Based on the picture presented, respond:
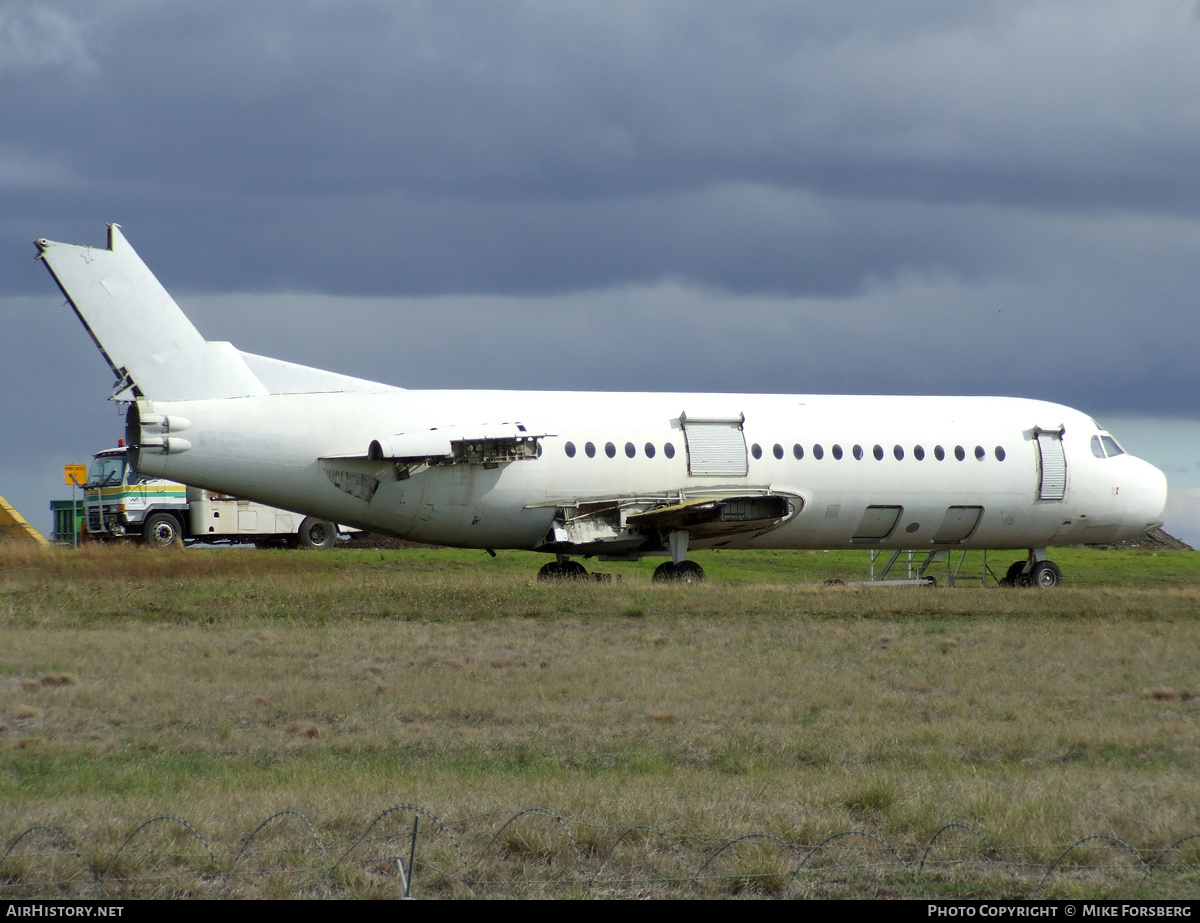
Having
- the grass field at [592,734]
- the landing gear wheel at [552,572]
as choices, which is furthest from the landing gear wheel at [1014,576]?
the landing gear wheel at [552,572]

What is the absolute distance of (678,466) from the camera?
29.8 metres

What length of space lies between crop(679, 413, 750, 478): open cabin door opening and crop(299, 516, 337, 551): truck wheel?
24.5 meters

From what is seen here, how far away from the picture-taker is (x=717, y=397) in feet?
103

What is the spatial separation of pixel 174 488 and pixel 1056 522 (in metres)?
30.1

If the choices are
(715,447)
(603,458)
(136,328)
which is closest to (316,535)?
(603,458)

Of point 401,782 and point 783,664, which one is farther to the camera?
point 783,664

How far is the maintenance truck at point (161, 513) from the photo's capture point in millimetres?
48094

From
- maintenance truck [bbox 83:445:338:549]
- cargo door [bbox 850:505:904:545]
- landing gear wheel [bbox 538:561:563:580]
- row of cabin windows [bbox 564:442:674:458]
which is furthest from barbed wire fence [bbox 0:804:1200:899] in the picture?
maintenance truck [bbox 83:445:338:549]

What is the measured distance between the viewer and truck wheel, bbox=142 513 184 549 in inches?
1885

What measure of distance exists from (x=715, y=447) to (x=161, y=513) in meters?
25.8

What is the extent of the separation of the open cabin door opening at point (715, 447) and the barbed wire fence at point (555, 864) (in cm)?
2032

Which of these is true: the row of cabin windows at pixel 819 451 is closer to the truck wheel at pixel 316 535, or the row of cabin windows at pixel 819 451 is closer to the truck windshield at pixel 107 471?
the truck wheel at pixel 316 535

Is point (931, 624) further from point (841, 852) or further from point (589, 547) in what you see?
point (841, 852)
